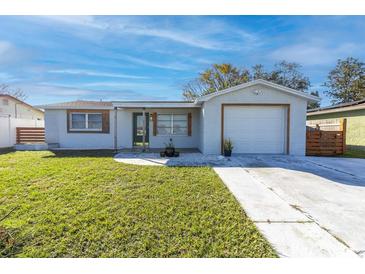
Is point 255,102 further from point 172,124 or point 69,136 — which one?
point 69,136

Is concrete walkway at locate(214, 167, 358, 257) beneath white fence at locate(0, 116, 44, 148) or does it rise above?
beneath

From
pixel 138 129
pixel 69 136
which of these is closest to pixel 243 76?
pixel 138 129

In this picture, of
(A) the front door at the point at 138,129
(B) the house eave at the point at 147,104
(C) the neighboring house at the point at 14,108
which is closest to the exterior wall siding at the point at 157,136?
(A) the front door at the point at 138,129

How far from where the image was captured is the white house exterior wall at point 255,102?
10.0m

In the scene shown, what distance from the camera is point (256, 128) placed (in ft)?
34.0

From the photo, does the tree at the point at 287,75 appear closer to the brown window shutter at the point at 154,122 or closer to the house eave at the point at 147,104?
the brown window shutter at the point at 154,122

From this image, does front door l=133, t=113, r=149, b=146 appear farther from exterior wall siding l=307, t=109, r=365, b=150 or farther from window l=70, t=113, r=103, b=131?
exterior wall siding l=307, t=109, r=365, b=150

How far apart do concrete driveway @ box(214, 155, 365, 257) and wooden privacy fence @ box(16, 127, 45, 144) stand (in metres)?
12.9

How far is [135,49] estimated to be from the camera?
10.7 metres

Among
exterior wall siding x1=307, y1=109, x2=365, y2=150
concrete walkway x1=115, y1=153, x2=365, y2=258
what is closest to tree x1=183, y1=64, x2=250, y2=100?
exterior wall siding x1=307, y1=109, x2=365, y2=150

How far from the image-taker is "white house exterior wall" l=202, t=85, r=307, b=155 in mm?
10039

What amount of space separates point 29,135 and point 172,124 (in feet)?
32.3

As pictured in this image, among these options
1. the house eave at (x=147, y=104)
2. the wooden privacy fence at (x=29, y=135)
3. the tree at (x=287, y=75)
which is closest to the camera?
the house eave at (x=147, y=104)

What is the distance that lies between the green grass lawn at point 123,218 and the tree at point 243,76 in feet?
77.6
